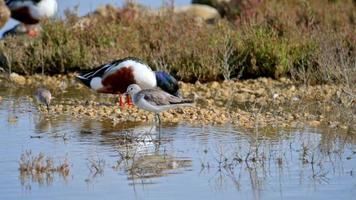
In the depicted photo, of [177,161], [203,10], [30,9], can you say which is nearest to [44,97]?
[177,161]

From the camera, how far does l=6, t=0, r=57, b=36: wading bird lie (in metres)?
18.6

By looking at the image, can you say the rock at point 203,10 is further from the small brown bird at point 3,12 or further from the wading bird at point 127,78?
the wading bird at point 127,78

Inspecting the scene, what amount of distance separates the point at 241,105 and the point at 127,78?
144 centimetres

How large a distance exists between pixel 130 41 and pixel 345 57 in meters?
3.83

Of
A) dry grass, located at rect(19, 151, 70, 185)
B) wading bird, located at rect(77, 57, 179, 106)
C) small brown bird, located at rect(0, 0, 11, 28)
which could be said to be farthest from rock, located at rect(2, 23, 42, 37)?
dry grass, located at rect(19, 151, 70, 185)

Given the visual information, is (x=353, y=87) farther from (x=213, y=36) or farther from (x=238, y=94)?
(x=213, y=36)

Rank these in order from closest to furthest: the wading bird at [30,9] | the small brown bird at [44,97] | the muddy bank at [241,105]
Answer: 1. the muddy bank at [241,105]
2. the small brown bird at [44,97]
3. the wading bird at [30,9]

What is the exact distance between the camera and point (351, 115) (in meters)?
10.1

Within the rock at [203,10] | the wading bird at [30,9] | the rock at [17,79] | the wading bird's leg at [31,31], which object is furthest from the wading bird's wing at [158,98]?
the rock at [203,10]

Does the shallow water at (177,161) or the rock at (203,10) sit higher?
the rock at (203,10)

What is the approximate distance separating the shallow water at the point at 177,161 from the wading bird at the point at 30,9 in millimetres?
7599

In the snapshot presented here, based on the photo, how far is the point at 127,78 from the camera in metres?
12.4

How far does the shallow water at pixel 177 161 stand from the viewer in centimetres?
779

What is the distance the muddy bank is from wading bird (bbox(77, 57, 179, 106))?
0.79ft
